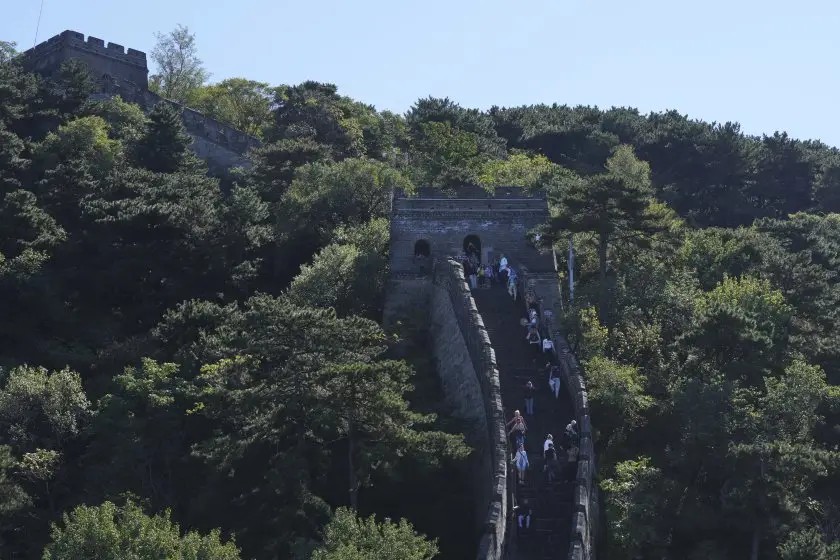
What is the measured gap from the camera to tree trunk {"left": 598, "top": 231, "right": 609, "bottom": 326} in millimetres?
39969

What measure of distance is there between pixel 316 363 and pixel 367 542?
6.33 meters

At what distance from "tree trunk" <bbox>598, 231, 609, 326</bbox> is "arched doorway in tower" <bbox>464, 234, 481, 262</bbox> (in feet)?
13.5

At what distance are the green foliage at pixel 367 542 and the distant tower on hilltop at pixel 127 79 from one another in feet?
126

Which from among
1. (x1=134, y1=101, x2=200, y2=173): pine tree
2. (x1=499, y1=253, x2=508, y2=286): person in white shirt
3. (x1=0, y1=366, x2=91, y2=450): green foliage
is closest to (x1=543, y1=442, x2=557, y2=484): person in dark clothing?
(x1=499, y1=253, x2=508, y2=286): person in white shirt

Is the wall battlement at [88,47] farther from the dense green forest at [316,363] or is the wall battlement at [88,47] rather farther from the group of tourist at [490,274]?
the group of tourist at [490,274]

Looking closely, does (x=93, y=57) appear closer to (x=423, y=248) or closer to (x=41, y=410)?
(x=423, y=248)

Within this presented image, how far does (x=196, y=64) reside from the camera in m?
83.9

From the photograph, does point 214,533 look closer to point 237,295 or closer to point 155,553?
point 155,553

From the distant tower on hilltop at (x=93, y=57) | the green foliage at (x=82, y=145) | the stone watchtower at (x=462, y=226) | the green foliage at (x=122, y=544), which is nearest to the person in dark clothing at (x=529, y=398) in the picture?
the green foliage at (x=122, y=544)

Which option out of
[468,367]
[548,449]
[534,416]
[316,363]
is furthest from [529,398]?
[316,363]

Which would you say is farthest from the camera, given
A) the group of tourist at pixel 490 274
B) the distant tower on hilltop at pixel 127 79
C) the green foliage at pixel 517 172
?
the distant tower on hilltop at pixel 127 79

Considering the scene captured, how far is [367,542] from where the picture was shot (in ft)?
87.6

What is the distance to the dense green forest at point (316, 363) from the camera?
3008cm

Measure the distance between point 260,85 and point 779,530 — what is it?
52603 mm
